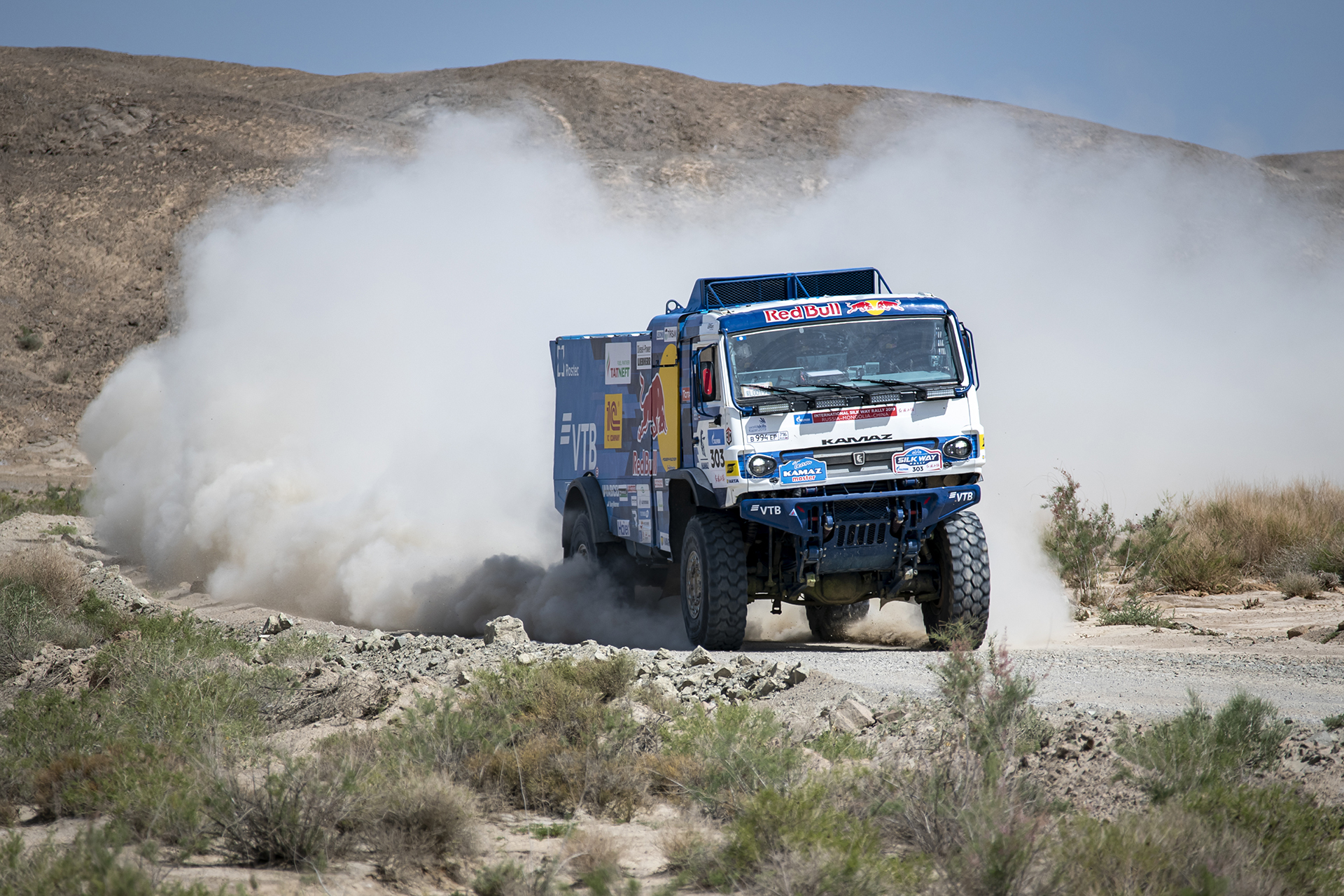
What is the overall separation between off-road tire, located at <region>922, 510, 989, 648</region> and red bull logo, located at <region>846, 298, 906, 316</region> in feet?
6.42

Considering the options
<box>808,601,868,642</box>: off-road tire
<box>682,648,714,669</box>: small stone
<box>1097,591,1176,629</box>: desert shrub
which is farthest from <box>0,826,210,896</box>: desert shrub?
<box>1097,591,1176,629</box>: desert shrub

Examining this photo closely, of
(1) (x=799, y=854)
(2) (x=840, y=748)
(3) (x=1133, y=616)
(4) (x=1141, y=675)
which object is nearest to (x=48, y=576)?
(2) (x=840, y=748)

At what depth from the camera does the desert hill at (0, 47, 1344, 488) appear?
48719 millimetres

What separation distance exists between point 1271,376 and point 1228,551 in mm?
22340

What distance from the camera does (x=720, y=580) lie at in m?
10.2

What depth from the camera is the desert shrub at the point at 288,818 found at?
4957 mm

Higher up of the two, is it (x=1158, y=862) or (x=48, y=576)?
(x=48, y=576)

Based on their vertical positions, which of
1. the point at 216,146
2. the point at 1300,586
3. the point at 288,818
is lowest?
the point at 288,818

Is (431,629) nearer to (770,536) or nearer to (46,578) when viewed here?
(46,578)

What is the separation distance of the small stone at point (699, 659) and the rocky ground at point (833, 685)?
1 centimetres

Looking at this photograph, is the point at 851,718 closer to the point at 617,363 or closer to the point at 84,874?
the point at 84,874

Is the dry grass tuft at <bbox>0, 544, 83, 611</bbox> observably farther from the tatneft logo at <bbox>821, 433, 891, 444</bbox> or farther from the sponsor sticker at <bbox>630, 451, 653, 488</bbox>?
the tatneft logo at <bbox>821, 433, 891, 444</bbox>

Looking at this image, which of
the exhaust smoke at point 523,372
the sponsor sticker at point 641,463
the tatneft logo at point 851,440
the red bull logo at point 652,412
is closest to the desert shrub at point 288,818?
the tatneft logo at point 851,440

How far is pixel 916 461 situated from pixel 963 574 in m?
1.14
